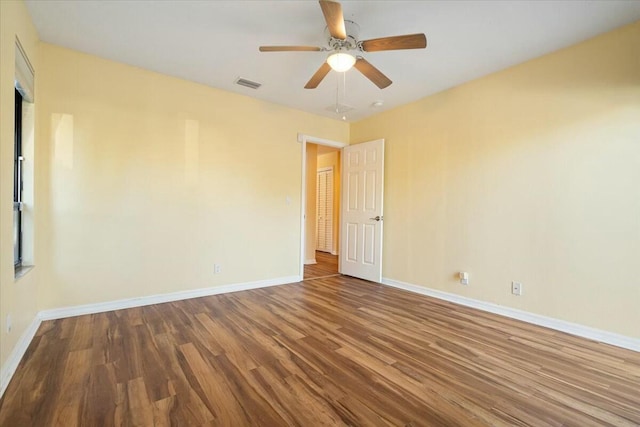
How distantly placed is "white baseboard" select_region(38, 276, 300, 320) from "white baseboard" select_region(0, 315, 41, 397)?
0.21 m

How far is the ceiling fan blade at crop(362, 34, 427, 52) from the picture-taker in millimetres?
1995

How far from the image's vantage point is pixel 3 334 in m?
1.76

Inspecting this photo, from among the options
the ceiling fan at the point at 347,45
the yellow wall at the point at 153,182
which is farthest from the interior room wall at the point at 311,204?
the ceiling fan at the point at 347,45

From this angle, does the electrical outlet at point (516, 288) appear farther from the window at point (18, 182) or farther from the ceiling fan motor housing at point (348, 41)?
the window at point (18, 182)

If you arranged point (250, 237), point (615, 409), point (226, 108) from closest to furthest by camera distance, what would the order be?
point (615, 409) < point (226, 108) < point (250, 237)

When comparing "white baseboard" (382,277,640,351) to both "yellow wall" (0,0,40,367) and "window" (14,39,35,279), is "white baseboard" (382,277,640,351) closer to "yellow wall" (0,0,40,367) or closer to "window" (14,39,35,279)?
"yellow wall" (0,0,40,367)

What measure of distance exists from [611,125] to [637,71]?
1.41 ft

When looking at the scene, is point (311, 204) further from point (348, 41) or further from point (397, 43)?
point (397, 43)

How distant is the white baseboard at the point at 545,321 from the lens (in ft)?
7.88

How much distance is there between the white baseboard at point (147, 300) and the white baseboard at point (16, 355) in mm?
215

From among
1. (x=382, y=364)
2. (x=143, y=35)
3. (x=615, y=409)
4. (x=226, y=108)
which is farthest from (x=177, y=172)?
(x=615, y=409)

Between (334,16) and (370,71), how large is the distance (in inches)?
29.6

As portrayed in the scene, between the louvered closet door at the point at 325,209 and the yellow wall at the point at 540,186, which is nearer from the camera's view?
the yellow wall at the point at 540,186

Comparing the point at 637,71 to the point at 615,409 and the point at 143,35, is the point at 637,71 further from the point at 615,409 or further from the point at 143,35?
the point at 143,35
